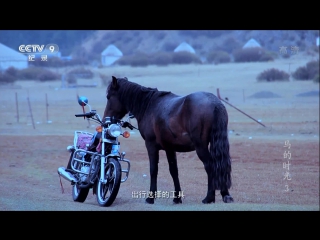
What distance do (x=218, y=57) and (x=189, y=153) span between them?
570 inches

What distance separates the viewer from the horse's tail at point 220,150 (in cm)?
771

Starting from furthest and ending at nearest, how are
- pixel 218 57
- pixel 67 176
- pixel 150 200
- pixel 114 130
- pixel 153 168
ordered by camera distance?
pixel 218 57
pixel 67 176
pixel 153 168
pixel 150 200
pixel 114 130

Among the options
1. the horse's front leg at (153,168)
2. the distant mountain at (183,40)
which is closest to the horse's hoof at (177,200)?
the horse's front leg at (153,168)

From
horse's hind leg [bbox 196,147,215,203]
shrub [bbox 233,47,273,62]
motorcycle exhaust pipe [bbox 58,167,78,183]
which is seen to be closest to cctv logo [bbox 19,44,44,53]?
motorcycle exhaust pipe [bbox 58,167,78,183]

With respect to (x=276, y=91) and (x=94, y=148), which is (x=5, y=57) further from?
(x=276, y=91)

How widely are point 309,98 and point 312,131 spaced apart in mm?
4091

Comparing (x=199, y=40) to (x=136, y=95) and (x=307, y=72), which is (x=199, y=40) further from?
(x=136, y=95)

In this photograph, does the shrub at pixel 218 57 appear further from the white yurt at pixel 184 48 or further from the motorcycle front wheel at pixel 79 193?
the motorcycle front wheel at pixel 79 193

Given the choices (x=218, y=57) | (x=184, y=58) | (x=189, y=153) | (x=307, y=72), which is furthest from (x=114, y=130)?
(x=218, y=57)

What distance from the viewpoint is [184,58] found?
28188mm

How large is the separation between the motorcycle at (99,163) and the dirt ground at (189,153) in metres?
0.20

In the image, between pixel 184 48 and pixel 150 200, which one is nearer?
pixel 150 200
